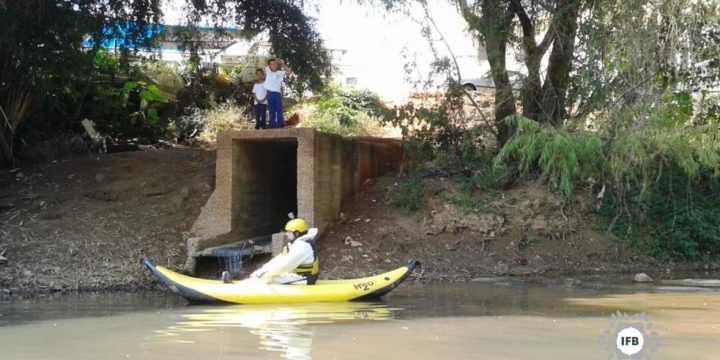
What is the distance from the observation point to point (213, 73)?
21172 millimetres

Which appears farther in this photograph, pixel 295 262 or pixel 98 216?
pixel 98 216

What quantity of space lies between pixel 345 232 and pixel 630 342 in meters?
9.35

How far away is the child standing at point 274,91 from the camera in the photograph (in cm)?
1449

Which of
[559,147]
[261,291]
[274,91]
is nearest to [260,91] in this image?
[274,91]

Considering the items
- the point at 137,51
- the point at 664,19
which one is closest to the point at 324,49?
the point at 137,51

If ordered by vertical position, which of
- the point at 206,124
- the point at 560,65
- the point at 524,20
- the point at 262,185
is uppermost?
the point at 524,20

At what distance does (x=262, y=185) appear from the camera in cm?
1523

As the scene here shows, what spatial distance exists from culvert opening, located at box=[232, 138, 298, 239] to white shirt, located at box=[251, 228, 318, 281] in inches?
142

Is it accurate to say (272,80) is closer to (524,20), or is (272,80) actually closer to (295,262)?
(524,20)

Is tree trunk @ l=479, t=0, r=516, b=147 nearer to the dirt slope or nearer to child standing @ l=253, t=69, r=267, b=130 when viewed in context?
child standing @ l=253, t=69, r=267, b=130

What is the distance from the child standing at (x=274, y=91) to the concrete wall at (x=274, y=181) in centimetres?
40

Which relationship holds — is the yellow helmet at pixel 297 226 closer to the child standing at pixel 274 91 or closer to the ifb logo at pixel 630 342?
the child standing at pixel 274 91

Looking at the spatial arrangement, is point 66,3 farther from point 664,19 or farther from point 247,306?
point 664,19

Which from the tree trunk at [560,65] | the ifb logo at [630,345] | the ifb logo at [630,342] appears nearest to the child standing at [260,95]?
the tree trunk at [560,65]
